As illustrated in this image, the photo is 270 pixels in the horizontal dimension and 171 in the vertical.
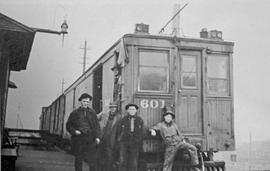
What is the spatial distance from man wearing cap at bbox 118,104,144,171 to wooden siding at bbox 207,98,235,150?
1.63 metres

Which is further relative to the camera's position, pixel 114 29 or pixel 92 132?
pixel 114 29

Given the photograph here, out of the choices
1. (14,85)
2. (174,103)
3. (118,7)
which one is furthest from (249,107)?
(14,85)

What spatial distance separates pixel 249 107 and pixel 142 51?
10.3 ft

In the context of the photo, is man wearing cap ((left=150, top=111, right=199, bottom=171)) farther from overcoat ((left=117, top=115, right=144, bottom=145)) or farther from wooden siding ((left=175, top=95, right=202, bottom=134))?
wooden siding ((left=175, top=95, right=202, bottom=134))

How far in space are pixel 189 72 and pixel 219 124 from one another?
4.02ft

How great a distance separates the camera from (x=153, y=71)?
7.16 meters

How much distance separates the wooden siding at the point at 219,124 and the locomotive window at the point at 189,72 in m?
0.50

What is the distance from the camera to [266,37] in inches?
299

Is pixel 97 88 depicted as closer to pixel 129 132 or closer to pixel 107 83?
pixel 107 83

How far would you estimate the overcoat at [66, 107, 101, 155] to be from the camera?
21.7 ft

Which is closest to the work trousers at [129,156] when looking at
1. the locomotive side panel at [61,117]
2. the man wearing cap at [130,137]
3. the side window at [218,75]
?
the man wearing cap at [130,137]

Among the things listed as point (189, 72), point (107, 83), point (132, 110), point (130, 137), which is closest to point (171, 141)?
point (130, 137)

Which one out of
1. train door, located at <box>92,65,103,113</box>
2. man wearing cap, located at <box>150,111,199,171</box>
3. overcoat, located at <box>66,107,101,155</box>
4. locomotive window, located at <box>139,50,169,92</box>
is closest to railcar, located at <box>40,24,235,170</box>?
locomotive window, located at <box>139,50,169,92</box>

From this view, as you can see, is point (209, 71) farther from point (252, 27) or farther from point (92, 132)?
point (92, 132)
